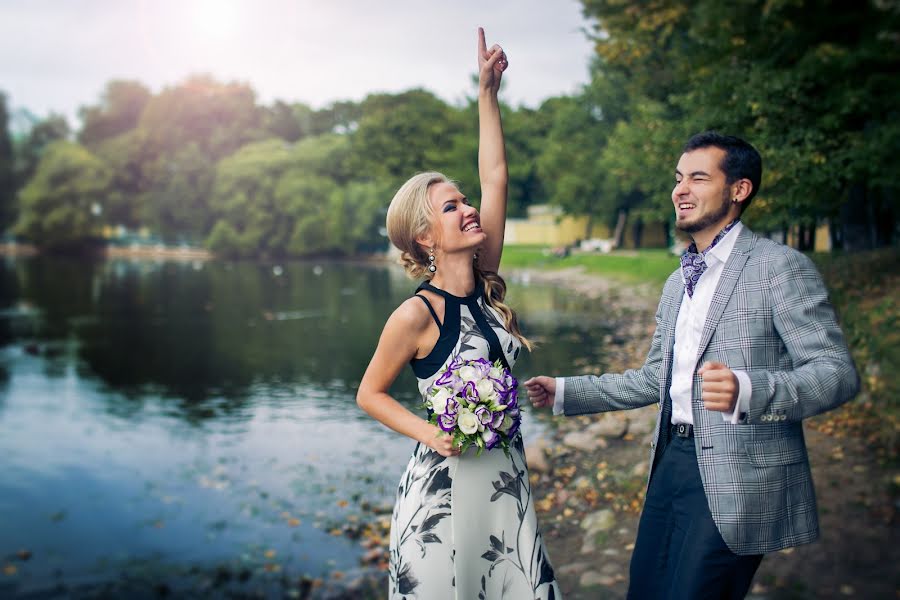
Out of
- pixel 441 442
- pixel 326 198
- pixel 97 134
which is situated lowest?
pixel 441 442

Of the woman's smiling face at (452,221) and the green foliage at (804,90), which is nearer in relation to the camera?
the woman's smiling face at (452,221)

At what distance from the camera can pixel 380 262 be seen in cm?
6988

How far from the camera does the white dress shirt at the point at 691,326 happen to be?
141 inches

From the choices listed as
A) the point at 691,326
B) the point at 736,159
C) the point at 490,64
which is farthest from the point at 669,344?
the point at 490,64

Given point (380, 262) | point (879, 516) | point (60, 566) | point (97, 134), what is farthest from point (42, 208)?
point (879, 516)

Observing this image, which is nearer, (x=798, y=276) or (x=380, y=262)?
(x=798, y=276)

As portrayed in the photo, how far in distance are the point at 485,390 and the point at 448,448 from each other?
11.3 inches

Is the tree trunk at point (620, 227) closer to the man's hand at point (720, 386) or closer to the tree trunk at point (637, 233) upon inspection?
Answer: the tree trunk at point (637, 233)

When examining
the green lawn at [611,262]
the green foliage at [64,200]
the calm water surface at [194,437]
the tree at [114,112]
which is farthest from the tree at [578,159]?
the tree at [114,112]

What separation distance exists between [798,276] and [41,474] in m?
12.6

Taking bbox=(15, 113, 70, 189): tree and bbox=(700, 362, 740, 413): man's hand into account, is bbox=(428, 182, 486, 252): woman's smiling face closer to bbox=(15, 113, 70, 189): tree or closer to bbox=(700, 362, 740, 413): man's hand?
bbox=(700, 362, 740, 413): man's hand

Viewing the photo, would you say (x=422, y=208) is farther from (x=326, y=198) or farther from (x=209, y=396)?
(x=326, y=198)

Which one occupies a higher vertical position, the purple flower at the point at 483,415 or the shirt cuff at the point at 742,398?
the shirt cuff at the point at 742,398

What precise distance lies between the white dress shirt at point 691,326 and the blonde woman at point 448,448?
0.75 metres
